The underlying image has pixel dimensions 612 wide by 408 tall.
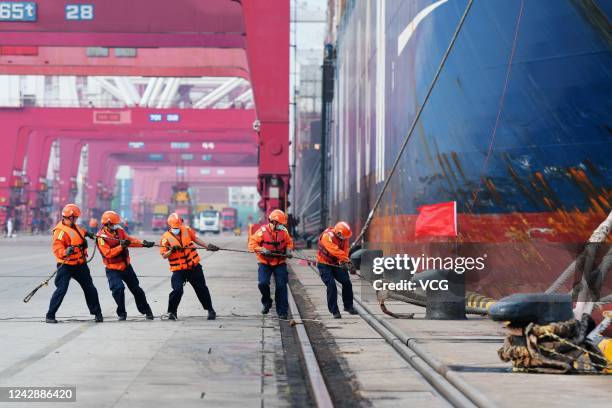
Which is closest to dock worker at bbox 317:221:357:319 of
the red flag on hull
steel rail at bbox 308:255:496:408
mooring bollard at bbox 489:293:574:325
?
steel rail at bbox 308:255:496:408

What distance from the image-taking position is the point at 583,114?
55.2 ft

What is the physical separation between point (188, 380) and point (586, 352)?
4040 millimetres

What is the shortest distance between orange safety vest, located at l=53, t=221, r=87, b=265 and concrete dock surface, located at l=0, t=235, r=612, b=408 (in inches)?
37.2

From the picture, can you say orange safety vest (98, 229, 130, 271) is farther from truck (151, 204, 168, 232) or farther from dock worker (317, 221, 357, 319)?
truck (151, 204, 168, 232)

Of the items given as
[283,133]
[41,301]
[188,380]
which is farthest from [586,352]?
[283,133]

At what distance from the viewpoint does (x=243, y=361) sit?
11.3 meters

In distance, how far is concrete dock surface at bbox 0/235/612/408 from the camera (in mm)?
9000

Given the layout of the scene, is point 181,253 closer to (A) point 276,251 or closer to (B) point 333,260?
(A) point 276,251

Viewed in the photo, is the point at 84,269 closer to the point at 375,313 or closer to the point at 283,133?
the point at 375,313

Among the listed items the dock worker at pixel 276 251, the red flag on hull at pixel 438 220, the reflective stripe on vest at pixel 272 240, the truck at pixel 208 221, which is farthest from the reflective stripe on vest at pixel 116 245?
the truck at pixel 208 221

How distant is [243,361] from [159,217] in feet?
399

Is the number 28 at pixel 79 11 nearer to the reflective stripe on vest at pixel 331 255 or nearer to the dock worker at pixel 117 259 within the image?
the dock worker at pixel 117 259

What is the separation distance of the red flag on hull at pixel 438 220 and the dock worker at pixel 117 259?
6125mm

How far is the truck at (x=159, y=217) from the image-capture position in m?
130
